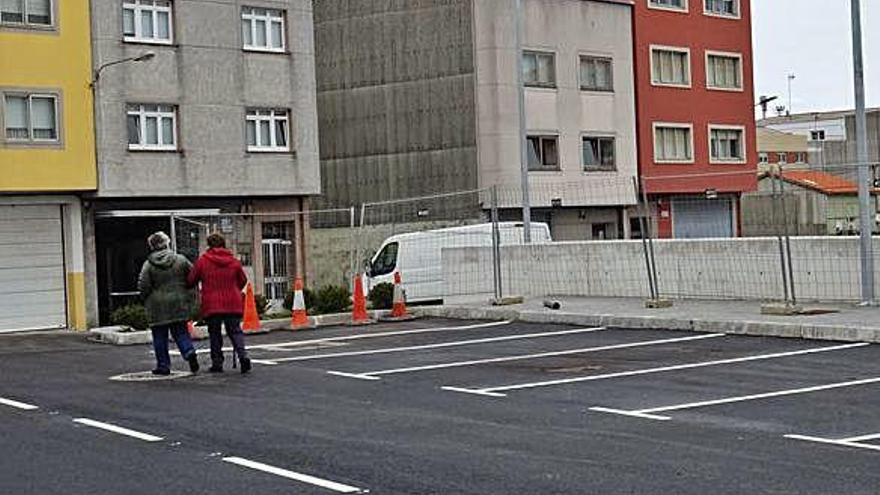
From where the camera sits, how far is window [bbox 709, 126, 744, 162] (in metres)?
50.5

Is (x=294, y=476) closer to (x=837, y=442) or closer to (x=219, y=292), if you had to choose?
(x=837, y=442)

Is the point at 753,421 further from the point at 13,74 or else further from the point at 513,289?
the point at 13,74

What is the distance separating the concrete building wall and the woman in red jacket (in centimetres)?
2529

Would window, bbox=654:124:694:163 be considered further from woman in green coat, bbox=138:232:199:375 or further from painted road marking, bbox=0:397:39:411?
painted road marking, bbox=0:397:39:411

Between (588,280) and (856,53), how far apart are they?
7.13 metres

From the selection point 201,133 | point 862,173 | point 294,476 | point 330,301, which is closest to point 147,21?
point 201,133

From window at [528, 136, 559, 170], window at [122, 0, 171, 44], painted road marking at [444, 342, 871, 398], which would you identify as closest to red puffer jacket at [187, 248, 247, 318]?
painted road marking at [444, 342, 871, 398]

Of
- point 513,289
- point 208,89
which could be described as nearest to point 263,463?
point 513,289

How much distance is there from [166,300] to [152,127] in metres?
16.8

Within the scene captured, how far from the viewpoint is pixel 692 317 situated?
2047cm

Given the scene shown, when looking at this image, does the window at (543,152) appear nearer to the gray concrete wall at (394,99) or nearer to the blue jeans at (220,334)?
the gray concrete wall at (394,99)

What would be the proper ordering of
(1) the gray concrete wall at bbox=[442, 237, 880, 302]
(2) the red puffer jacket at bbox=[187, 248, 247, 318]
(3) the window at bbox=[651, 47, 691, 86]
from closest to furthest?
(2) the red puffer jacket at bbox=[187, 248, 247, 318] → (1) the gray concrete wall at bbox=[442, 237, 880, 302] → (3) the window at bbox=[651, 47, 691, 86]

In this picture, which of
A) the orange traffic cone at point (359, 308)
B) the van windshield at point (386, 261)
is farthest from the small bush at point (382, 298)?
the van windshield at point (386, 261)

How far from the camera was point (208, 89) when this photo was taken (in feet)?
108
